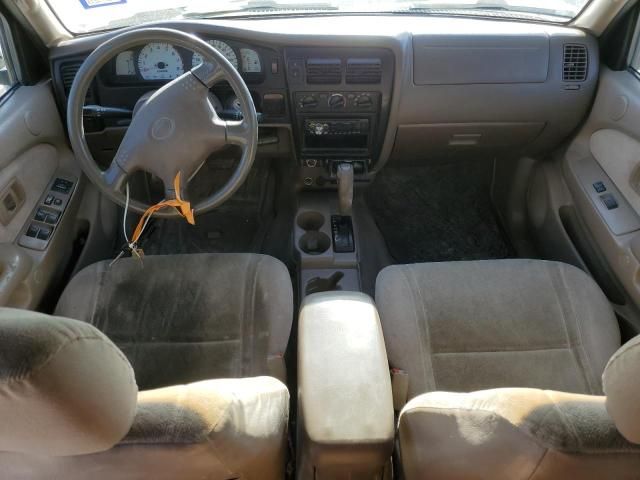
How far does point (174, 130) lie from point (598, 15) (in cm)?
139

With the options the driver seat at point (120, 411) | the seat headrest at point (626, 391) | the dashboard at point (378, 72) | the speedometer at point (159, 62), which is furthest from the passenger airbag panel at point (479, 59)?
the seat headrest at point (626, 391)

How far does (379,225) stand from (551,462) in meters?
1.81

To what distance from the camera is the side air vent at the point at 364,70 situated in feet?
5.77

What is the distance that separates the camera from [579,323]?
149 centimetres

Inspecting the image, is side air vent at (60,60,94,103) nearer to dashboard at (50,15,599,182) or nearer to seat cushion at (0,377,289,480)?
dashboard at (50,15,599,182)

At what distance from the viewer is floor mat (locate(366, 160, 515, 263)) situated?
7.98 ft

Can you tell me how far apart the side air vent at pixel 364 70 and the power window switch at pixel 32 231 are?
1.09m

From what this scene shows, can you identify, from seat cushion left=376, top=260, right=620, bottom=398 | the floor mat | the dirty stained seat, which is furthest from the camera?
the floor mat

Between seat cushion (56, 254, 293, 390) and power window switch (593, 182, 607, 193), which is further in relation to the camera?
power window switch (593, 182, 607, 193)

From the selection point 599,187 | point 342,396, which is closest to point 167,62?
point 342,396

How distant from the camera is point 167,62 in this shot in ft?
5.87

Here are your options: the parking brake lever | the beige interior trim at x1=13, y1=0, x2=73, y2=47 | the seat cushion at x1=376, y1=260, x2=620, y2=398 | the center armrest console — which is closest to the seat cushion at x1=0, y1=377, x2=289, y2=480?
the center armrest console

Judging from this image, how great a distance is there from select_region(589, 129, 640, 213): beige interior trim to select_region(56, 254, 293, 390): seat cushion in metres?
1.13

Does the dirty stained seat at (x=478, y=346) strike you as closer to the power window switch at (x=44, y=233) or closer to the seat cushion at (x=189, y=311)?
the seat cushion at (x=189, y=311)
